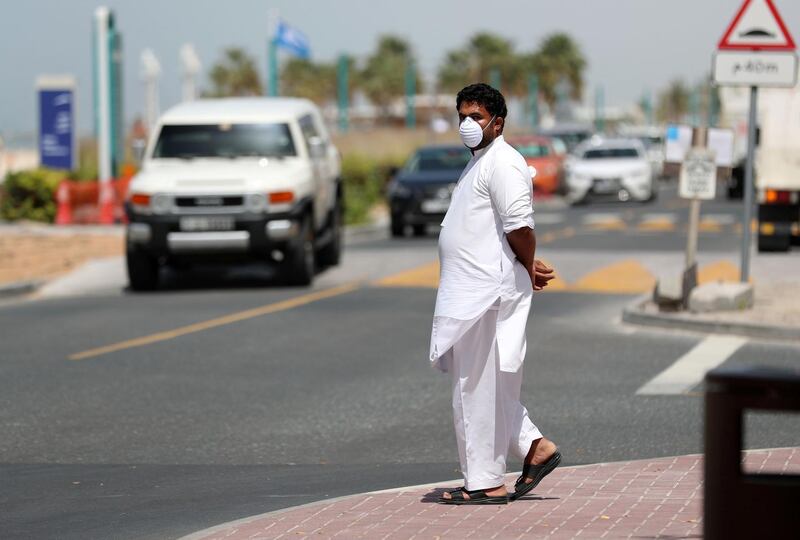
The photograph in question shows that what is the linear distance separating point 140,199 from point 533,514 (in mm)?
12762

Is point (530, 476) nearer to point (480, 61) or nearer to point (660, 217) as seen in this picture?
point (660, 217)

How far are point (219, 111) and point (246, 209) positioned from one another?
1834 mm

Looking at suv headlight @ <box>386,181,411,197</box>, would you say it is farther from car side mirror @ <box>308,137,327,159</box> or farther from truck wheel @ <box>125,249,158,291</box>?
truck wheel @ <box>125,249,158,291</box>

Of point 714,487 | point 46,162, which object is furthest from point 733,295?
point 46,162

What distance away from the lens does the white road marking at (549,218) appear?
3347 cm

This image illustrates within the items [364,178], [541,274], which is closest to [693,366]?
[541,274]

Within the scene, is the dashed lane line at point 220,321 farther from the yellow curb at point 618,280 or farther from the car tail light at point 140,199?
the yellow curb at point 618,280

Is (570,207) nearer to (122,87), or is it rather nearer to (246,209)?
(122,87)

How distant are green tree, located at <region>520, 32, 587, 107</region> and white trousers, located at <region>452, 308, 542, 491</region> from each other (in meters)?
128

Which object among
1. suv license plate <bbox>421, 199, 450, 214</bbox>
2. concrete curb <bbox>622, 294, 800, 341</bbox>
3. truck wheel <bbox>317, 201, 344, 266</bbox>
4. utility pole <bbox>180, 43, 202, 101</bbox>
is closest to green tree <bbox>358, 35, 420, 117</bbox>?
utility pole <bbox>180, 43, 202, 101</bbox>

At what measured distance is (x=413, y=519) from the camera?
22.0ft

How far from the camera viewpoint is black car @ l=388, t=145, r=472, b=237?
2816 centimetres

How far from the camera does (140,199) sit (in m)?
18.9

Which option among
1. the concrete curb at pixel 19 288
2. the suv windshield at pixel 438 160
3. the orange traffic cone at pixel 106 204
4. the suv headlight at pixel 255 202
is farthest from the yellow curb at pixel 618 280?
the orange traffic cone at pixel 106 204
